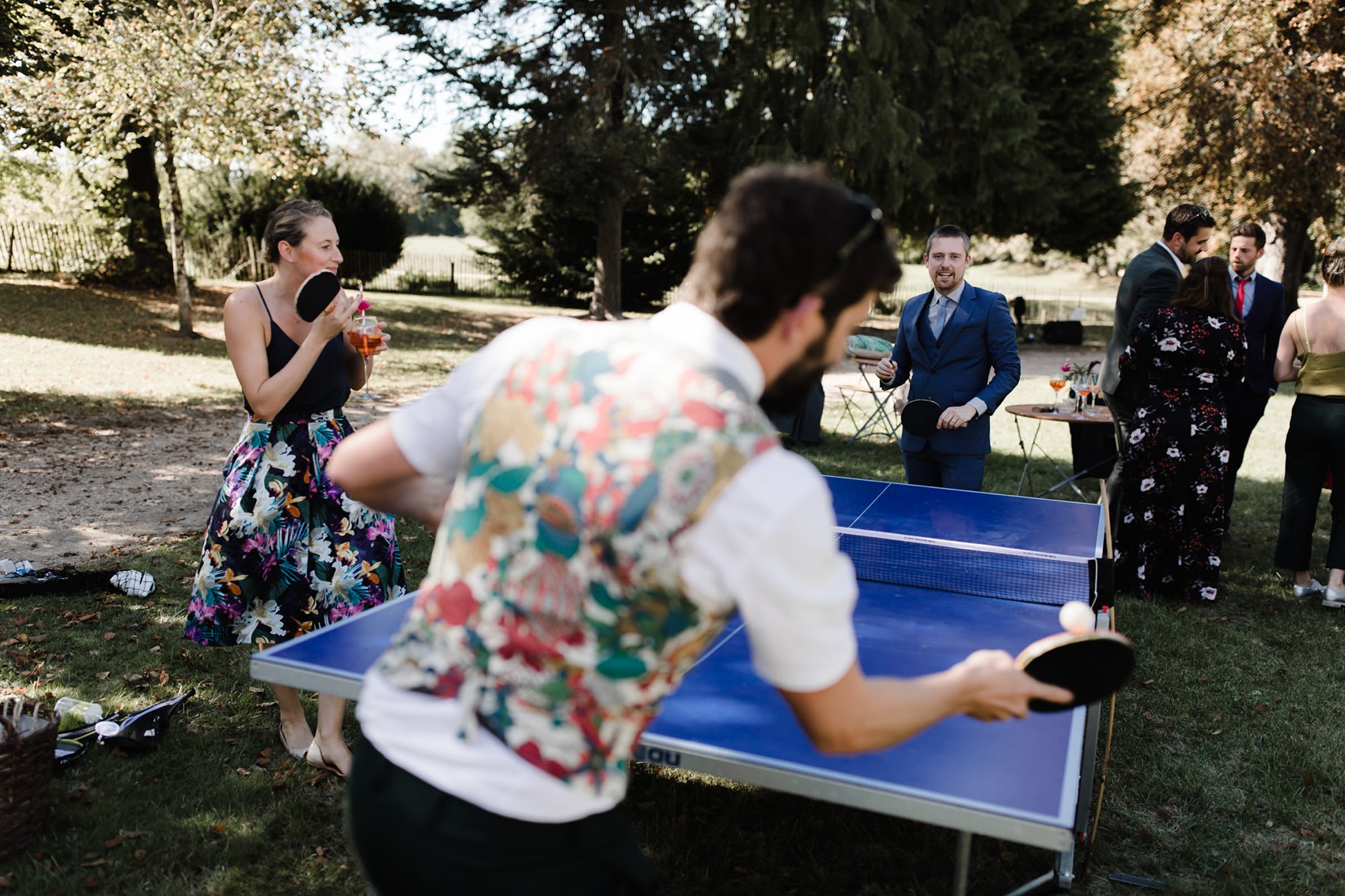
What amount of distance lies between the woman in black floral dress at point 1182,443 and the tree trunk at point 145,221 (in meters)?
21.5

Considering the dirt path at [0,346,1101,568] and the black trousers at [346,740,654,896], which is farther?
the dirt path at [0,346,1101,568]

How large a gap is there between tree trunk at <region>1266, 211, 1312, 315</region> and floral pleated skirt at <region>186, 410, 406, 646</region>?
63.5 ft

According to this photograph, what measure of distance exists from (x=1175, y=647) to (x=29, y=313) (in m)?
19.2

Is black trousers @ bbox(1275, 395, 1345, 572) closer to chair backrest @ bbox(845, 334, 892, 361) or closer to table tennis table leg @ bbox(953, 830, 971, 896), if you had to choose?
chair backrest @ bbox(845, 334, 892, 361)

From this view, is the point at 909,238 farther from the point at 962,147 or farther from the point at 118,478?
the point at 118,478

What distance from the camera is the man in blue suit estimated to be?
5.36 m

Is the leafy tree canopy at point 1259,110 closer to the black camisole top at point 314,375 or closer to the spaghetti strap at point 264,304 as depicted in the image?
the black camisole top at point 314,375

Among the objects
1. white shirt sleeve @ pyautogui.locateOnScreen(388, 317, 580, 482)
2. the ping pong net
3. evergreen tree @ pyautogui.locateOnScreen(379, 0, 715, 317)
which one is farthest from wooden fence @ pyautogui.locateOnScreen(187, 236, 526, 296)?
white shirt sleeve @ pyautogui.locateOnScreen(388, 317, 580, 482)

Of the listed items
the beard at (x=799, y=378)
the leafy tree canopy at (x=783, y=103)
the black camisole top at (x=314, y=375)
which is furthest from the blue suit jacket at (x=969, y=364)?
the leafy tree canopy at (x=783, y=103)

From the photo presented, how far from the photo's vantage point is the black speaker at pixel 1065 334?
82.1 ft

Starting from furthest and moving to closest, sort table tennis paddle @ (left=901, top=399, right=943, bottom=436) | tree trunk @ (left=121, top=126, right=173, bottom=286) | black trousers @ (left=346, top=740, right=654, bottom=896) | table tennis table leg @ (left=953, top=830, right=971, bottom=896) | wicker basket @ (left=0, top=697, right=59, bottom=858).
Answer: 1. tree trunk @ (left=121, top=126, right=173, bottom=286)
2. table tennis paddle @ (left=901, top=399, right=943, bottom=436)
3. wicker basket @ (left=0, top=697, right=59, bottom=858)
4. table tennis table leg @ (left=953, top=830, right=971, bottom=896)
5. black trousers @ (left=346, top=740, right=654, bottom=896)

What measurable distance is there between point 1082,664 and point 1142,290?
5.40 meters

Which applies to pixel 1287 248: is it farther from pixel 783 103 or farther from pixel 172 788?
pixel 172 788

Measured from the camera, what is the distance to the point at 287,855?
342 cm
